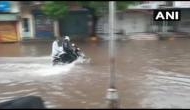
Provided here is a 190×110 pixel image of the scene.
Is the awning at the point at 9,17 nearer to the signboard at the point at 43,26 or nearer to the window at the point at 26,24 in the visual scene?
the window at the point at 26,24

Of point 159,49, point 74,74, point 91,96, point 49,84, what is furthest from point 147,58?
point 91,96

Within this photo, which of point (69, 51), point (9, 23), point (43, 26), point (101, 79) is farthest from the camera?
point (43, 26)

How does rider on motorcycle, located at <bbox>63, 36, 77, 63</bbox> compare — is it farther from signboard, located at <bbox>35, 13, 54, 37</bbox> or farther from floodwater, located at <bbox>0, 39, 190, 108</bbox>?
signboard, located at <bbox>35, 13, 54, 37</bbox>

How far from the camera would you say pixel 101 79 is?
15844mm

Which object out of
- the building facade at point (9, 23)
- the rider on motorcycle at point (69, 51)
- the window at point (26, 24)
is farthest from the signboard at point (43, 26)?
the rider on motorcycle at point (69, 51)

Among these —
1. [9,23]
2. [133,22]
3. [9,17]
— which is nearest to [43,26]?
[9,23]

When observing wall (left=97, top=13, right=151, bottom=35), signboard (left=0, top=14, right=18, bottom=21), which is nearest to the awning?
signboard (left=0, top=14, right=18, bottom=21)

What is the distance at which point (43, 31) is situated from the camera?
109 ft

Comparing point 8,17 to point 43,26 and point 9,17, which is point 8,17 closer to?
point 9,17

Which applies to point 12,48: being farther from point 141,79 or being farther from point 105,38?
point 141,79

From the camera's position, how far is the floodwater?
484 inches

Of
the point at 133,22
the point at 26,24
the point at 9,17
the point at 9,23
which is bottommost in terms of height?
the point at 133,22

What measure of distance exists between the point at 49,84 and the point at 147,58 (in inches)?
332

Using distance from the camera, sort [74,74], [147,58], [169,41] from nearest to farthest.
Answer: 1. [74,74]
2. [147,58]
3. [169,41]
